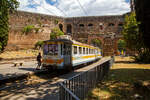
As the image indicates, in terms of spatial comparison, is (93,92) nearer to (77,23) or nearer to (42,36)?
(42,36)

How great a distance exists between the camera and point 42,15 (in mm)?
31172

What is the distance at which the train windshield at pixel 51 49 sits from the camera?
900 centimetres

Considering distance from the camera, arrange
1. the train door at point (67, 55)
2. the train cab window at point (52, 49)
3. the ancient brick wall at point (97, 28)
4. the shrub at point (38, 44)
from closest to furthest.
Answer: the train cab window at point (52, 49)
the train door at point (67, 55)
the shrub at point (38, 44)
the ancient brick wall at point (97, 28)

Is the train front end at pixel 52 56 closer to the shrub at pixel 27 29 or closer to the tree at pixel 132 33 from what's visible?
the tree at pixel 132 33

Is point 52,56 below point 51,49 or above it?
below

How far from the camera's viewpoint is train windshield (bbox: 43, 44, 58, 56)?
9.00 metres

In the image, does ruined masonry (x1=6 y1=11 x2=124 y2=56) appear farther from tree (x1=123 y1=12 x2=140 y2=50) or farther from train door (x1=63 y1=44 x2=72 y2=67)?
train door (x1=63 y1=44 x2=72 y2=67)

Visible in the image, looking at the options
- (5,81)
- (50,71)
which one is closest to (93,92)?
(5,81)

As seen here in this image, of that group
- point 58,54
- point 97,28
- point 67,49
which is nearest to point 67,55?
point 67,49

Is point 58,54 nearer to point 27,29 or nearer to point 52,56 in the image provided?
point 52,56

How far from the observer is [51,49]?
30.1 ft

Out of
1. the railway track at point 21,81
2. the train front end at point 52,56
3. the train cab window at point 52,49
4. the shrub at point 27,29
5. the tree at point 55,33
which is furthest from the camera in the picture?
the tree at point 55,33

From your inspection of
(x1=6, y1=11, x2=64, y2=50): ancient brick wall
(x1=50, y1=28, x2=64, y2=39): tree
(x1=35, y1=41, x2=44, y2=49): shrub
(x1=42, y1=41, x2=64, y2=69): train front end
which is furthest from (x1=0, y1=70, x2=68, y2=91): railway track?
(x1=50, y1=28, x2=64, y2=39): tree

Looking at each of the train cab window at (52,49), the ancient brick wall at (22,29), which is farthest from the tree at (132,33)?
the ancient brick wall at (22,29)
